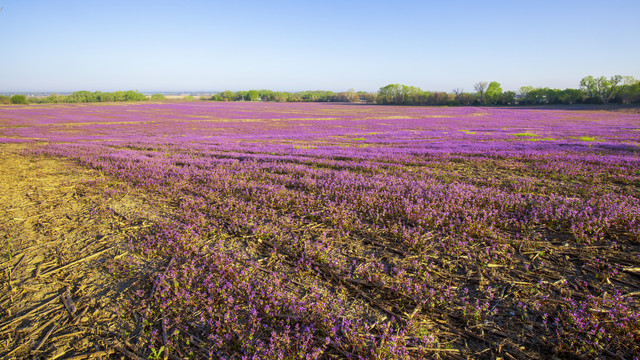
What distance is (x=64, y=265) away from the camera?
429 cm

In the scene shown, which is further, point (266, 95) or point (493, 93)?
point (266, 95)

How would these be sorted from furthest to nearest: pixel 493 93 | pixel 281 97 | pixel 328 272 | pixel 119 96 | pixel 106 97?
pixel 281 97
pixel 119 96
pixel 106 97
pixel 493 93
pixel 328 272

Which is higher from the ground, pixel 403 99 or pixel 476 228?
pixel 403 99

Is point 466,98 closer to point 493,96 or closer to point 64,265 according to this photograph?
point 493,96

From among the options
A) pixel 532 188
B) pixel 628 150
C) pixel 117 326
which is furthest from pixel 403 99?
pixel 117 326

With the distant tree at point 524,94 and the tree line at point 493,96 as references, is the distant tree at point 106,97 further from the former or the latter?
the distant tree at point 524,94

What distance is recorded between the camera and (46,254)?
15.2 ft

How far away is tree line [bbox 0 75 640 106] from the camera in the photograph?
81.9 meters

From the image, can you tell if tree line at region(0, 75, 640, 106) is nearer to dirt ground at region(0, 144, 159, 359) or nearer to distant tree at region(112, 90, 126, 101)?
distant tree at region(112, 90, 126, 101)

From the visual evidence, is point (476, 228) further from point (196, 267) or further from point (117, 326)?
point (117, 326)

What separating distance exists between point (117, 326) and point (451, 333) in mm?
3626

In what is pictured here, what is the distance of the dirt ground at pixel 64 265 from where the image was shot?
2898mm

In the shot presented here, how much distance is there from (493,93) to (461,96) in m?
10.3

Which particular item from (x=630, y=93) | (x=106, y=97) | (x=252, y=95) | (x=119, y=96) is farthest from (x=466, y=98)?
(x=106, y=97)
